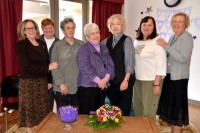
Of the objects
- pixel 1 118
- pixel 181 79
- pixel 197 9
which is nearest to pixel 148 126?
pixel 181 79

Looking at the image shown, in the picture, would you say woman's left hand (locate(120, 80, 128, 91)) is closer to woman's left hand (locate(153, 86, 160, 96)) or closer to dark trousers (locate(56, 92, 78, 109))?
woman's left hand (locate(153, 86, 160, 96))

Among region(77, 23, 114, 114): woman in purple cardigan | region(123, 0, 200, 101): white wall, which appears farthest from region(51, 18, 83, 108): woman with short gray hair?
region(123, 0, 200, 101): white wall

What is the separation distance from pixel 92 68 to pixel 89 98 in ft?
0.96

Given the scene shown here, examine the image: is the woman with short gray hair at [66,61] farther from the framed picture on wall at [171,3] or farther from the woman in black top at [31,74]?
the framed picture on wall at [171,3]

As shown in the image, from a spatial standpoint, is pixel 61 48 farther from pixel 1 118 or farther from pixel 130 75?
pixel 1 118

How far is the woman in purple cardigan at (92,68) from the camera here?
2.06m

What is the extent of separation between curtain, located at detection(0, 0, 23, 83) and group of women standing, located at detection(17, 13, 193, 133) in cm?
117

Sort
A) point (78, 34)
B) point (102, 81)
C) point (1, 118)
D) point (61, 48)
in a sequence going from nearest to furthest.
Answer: point (102, 81) → point (61, 48) → point (1, 118) → point (78, 34)

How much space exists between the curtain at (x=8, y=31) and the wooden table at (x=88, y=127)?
68.9 inches

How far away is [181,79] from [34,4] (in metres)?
2.83

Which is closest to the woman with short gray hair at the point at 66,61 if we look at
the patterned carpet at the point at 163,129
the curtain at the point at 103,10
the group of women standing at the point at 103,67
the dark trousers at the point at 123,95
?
the group of women standing at the point at 103,67

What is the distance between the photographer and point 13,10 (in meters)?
3.29

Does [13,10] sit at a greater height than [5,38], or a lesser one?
greater

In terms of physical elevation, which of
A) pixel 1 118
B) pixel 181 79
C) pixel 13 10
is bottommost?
pixel 1 118
